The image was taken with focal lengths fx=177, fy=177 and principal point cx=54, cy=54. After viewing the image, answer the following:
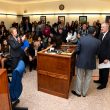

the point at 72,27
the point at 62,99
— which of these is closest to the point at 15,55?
the point at 62,99

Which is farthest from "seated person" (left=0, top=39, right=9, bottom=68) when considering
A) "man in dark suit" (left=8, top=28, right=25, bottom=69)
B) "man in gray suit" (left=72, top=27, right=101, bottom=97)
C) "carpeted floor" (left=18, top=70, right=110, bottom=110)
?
"man in gray suit" (left=72, top=27, right=101, bottom=97)

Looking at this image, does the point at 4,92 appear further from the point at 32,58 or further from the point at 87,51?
the point at 32,58

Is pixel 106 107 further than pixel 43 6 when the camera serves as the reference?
No

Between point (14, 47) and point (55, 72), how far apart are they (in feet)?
3.68

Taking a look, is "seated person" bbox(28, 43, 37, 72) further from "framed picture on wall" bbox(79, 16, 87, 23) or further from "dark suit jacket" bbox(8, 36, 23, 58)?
"framed picture on wall" bbox(79, 16, 87, 23)

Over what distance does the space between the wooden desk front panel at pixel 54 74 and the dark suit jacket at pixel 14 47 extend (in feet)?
1.97

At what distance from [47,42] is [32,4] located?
7456mm

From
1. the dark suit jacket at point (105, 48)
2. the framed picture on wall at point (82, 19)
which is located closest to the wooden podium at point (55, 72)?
the dark suit jacket at point (105, 48)

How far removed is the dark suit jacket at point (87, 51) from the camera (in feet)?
11.6

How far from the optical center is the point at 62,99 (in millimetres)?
3807

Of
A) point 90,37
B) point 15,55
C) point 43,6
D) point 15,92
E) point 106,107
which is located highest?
point 43,6

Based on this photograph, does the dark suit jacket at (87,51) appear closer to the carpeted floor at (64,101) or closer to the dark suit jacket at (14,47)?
the carpeted floor at (64,101)

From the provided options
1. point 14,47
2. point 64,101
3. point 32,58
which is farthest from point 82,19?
point 64,101

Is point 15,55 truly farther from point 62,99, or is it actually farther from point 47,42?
point 47,42
